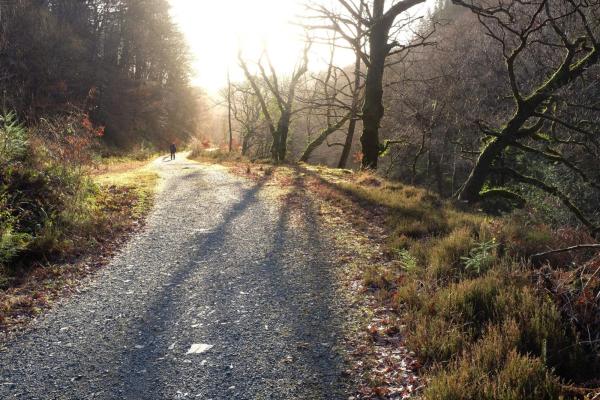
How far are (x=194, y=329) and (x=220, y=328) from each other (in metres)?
0.31

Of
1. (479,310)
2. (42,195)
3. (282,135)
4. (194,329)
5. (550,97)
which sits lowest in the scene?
(194,329)

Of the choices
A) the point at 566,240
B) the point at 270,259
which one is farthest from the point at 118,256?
the point at 566,240

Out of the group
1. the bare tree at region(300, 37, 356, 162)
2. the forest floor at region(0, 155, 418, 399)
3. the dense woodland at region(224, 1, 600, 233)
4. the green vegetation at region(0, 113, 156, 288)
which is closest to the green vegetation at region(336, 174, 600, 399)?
the forest floor at region(0, 155, 418, 399)

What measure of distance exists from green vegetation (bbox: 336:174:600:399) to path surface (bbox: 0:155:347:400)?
92cm

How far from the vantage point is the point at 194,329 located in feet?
16.1

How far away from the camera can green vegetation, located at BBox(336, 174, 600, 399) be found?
10.9ft

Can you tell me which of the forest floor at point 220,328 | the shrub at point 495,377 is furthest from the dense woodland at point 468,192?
the forest floor at point 220,328

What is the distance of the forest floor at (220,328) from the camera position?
391cm

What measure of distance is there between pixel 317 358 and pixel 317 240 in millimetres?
4051

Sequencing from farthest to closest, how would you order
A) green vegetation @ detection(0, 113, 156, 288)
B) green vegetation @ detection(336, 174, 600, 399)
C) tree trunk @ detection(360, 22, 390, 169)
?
tree trunk @ detection(360, 22, 390, 169)
green vegetation @ detection(0, 113, 156, 288)
green vegetation @ detection(336, 174, 600, 399)

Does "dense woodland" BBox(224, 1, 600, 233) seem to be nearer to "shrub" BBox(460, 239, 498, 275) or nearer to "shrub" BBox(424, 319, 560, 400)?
"shrub" BBox(460, 239, 498, 275)

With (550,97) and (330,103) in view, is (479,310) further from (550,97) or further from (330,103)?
(330,103)

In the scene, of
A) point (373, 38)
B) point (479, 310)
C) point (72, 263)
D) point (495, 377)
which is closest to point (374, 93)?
point (373, 38)

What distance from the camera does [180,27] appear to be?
2089 inches
